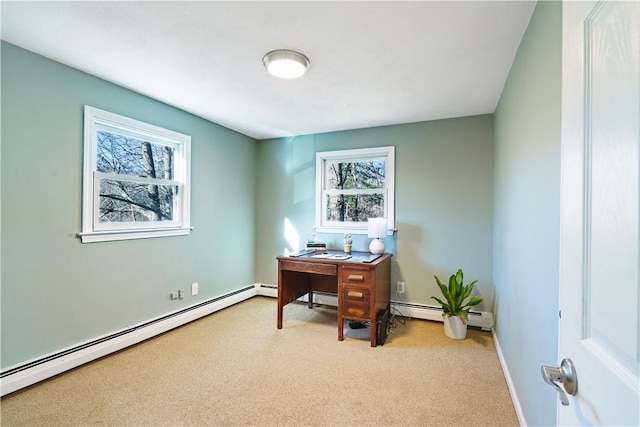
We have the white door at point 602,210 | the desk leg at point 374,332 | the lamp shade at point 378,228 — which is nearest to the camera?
the white door at point 602,210

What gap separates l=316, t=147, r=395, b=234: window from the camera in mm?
3562

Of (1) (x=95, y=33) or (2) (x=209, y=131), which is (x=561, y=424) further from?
(2) (x=209, y=131)

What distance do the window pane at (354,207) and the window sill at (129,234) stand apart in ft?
5.77

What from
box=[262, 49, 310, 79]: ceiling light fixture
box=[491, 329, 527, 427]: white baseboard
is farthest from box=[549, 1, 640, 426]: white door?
box=[262, 49, 310, 79]: ceiling light fixture

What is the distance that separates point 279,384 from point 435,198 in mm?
2447

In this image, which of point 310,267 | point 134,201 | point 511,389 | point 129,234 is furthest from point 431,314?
point 134,201

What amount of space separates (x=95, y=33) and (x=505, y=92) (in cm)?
292

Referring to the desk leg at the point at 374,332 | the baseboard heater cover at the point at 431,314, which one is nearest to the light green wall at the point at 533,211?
the baseboard heater cover at the point at 431,314

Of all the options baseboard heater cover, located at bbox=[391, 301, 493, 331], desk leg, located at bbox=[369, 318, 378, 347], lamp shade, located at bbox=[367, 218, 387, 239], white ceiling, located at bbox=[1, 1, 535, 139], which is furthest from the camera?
lamp shade, located at bbox=[367, 218, 387, 239]

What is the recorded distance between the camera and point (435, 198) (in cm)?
331

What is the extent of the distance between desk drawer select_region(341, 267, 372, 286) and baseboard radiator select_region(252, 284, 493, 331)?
936 mm

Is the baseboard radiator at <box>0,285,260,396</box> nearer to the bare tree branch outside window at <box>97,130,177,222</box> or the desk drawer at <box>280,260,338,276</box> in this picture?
the bare tree branch outside window at <box>97,130,177,222</box>

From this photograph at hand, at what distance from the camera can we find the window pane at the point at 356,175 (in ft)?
12.0

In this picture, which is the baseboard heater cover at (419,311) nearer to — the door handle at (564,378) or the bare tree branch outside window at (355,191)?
the bare tree branch outside window at (355,191)
